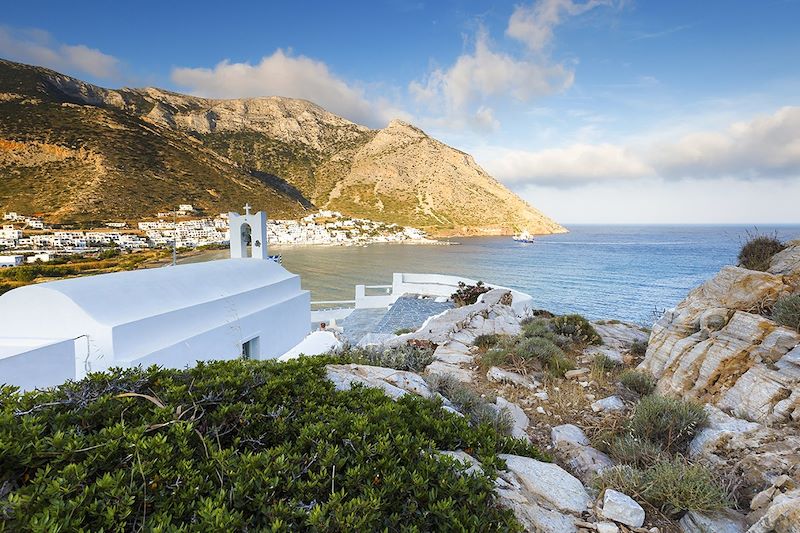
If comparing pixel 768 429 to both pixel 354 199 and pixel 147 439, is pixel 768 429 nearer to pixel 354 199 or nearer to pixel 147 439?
pixel 147 439

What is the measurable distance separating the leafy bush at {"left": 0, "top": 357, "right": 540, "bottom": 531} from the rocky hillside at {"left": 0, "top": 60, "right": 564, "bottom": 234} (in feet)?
133

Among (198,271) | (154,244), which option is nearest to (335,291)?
(154,244)

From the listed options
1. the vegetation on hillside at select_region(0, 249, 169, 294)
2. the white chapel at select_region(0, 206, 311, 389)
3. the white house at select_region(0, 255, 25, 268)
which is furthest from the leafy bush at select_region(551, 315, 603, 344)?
the white house at select_region(0, 255, 25, 268)

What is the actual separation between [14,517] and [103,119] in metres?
62.3

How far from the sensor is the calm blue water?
30516 millimetres

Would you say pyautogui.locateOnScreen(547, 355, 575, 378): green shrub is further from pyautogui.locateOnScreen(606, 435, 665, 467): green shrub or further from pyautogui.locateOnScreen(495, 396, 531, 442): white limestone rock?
pyautogui.locateOnScreen(606, 435, 665, 467): green shrub

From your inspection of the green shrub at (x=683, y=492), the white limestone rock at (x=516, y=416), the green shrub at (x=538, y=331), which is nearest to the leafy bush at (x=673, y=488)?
the green shrub at (x=683, y=492)

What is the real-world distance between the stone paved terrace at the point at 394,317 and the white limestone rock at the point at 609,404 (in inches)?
283

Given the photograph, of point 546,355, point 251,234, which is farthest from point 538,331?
point 251,234

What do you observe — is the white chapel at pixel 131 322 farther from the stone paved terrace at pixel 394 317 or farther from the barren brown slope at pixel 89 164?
the barren brown slope at pixel 89 164

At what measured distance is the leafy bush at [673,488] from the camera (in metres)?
2.24

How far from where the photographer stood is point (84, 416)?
1.98 meters

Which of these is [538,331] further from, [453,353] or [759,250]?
[759,250]

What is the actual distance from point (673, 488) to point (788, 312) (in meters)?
4.00
